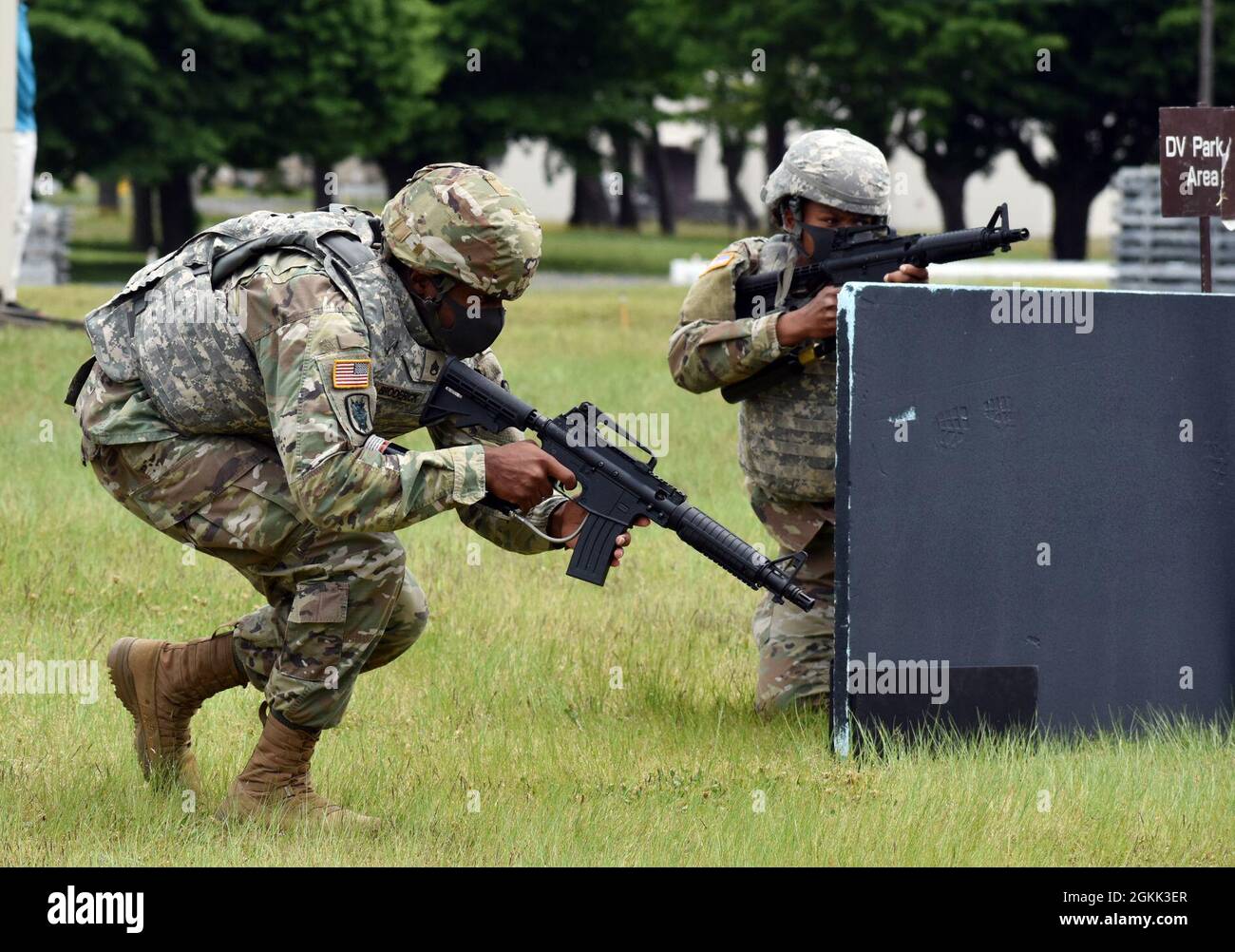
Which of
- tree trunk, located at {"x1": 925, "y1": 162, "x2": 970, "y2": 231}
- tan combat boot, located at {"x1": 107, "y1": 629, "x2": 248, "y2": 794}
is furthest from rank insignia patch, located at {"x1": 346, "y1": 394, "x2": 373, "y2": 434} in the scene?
tree trunk, located at {"x1": 925, "y1": 162, "x2": 970, "y2": 231}

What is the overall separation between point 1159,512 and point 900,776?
1.25 metres

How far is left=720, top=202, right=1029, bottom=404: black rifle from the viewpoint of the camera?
5.47m

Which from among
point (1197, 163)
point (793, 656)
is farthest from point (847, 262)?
point (1197, 163)

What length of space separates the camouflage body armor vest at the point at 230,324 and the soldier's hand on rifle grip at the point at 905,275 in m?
1.69

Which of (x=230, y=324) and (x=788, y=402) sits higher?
(x=230, y=324)

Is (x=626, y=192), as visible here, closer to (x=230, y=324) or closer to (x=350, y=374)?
(x=230, y=324)

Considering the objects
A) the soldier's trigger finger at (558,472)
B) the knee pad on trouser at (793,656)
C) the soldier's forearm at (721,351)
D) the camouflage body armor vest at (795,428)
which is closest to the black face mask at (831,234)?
the camouflage body armor vest at (795,428)

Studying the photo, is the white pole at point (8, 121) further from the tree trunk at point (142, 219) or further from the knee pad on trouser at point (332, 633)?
the tree trunk at point (142, 219)

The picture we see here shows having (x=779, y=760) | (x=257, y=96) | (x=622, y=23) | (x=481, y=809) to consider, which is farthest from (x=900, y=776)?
(x=622, y=23)

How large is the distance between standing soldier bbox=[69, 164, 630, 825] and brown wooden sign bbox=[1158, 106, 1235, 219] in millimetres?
3555

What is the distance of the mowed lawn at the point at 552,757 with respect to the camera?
445 cm

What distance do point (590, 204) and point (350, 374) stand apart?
5404 centimetres

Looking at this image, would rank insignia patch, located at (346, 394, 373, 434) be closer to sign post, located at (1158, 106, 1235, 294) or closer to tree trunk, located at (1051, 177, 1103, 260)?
sign post, located at (1158, 106, 1235, 294)

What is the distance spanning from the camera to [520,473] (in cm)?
421
